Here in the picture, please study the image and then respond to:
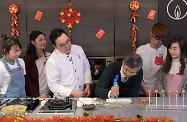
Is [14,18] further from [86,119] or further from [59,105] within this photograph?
[86,119]

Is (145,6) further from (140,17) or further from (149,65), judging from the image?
(149,65)

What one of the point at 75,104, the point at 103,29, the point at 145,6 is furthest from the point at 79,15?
the point at 75,104

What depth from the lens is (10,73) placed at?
271 centimetres

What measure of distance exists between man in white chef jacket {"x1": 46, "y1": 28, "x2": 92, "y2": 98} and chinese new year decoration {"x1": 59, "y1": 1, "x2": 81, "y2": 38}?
0.77 m

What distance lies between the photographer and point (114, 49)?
3.61 m

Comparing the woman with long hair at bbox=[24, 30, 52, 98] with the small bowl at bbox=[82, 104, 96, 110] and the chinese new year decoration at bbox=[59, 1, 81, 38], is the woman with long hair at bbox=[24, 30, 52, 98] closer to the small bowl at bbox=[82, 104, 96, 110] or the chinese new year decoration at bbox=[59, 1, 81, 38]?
the chinese new year decoration at bbox=[59, 1, 81, 38]

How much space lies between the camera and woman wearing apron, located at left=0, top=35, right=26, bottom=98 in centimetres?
268

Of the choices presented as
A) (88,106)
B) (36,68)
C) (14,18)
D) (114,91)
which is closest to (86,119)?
(88,106)

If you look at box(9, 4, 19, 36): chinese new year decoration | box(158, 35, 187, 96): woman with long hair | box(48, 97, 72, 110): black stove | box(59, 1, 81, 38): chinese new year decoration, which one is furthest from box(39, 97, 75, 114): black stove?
box(9, 4, 19, 36): chinese new year decoration

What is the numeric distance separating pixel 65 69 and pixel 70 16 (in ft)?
3.56

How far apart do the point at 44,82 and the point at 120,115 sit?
1478mm

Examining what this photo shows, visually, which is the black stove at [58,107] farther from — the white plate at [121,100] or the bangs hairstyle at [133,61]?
the bangs hairstyle at [133,61]

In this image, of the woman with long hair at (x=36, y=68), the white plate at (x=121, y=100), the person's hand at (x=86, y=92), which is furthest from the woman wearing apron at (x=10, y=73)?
the white plate at (x=121, y=100)

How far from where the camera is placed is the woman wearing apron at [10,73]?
8.79ft
